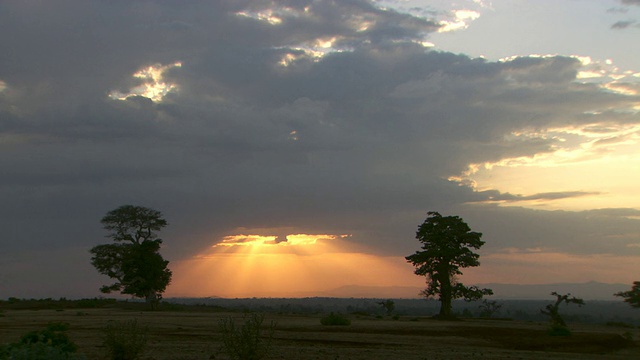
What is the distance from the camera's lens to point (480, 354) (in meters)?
25.6

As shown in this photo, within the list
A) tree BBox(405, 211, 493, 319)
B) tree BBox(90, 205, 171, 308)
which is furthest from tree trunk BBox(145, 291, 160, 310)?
tree BBox(405, 211, 493, 319)

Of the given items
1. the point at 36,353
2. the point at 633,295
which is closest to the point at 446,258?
the point at 633,295

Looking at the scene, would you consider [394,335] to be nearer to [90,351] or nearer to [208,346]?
[208,346]

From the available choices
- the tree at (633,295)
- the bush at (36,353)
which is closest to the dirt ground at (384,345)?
the bush at (36,353)

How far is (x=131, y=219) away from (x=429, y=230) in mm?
40772

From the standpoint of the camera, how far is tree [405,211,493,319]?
197ft

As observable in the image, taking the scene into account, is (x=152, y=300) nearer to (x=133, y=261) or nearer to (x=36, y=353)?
(x=133, y=261)

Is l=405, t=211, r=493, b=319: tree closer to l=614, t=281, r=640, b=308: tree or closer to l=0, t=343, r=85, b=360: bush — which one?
l=614, t=281, r=640, b=308: tree

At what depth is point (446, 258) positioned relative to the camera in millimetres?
60156

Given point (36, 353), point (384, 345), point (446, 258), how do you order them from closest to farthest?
point (36, 353)
point (384, 345)
point (446, 258)

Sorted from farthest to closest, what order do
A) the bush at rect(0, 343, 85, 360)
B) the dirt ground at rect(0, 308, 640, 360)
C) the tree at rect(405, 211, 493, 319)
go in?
the tree at rect(405, 211, 493, 319) → the dirt ground at rect(0, 308, 640, 360) → the bush at rect(0, 343, 85, 360)

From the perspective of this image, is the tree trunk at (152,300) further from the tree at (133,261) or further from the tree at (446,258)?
the tree at (446,258)

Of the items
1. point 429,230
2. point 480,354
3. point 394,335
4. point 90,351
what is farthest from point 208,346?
point 429,230

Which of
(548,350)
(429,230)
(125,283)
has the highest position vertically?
(429,230)
